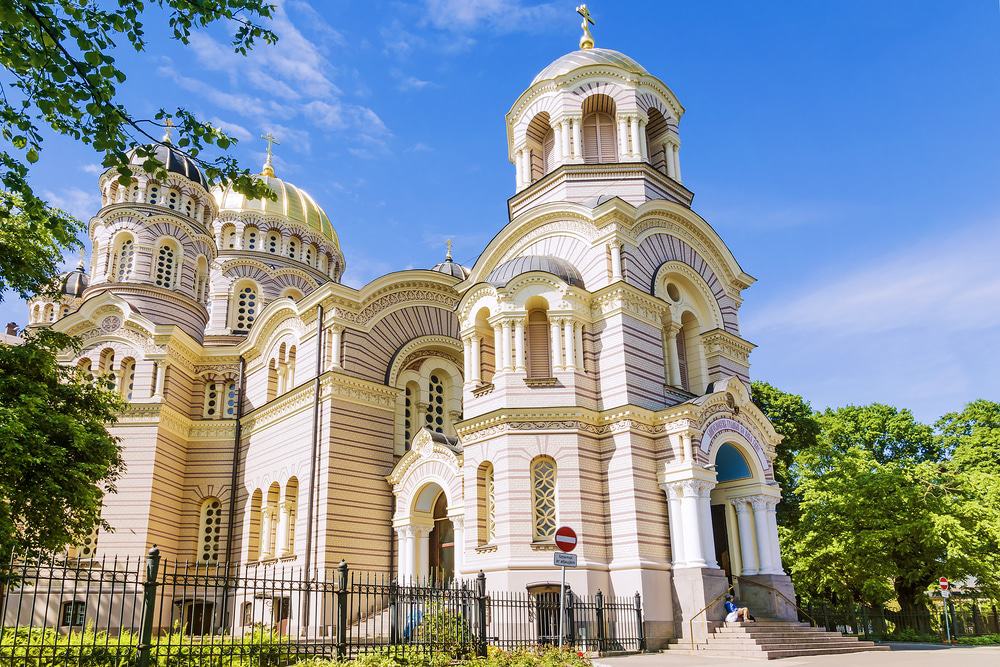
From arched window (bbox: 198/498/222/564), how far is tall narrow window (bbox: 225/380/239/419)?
3262 millimetres

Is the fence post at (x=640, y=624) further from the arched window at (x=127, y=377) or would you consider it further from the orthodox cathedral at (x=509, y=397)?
the arched window at (x=127, y=377)

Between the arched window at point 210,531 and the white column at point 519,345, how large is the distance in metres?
13.4

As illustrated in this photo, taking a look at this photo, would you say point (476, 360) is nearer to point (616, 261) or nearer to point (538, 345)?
point (538, 345)

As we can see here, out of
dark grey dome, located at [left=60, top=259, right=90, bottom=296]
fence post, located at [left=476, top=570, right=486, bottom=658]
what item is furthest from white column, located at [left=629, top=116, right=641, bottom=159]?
dark grey dome, located at [left=60, top=259, right=90, bottom=296]

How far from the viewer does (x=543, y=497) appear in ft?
61.1

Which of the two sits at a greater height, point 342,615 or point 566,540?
point 566,540

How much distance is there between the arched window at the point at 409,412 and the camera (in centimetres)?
2478

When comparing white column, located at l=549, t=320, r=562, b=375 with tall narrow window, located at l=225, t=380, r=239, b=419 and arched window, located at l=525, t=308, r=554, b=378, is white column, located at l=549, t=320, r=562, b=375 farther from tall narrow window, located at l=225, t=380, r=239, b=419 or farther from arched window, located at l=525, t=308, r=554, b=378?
tall narrow window, located at l=225, t=380, r=239, b=419

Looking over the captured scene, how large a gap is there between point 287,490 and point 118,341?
8836mm

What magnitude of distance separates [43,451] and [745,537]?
53.3 feet

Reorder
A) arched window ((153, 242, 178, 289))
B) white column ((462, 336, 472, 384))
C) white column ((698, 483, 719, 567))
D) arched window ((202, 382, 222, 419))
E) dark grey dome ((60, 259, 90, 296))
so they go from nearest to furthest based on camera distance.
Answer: white column ((698, 483, 719, 567))
white column ((462, 336, 472, 384))
arched window ((202, 382, 222, 419))
arched window ((153, 242, 178, 289))
dark grey dome ((60, 259, 90, 296))

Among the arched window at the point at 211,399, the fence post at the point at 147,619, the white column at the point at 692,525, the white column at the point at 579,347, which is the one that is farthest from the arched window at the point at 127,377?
the white column at the point at 692,525

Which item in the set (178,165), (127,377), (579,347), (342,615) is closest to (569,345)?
(579,347)

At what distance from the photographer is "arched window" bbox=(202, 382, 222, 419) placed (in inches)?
1122
